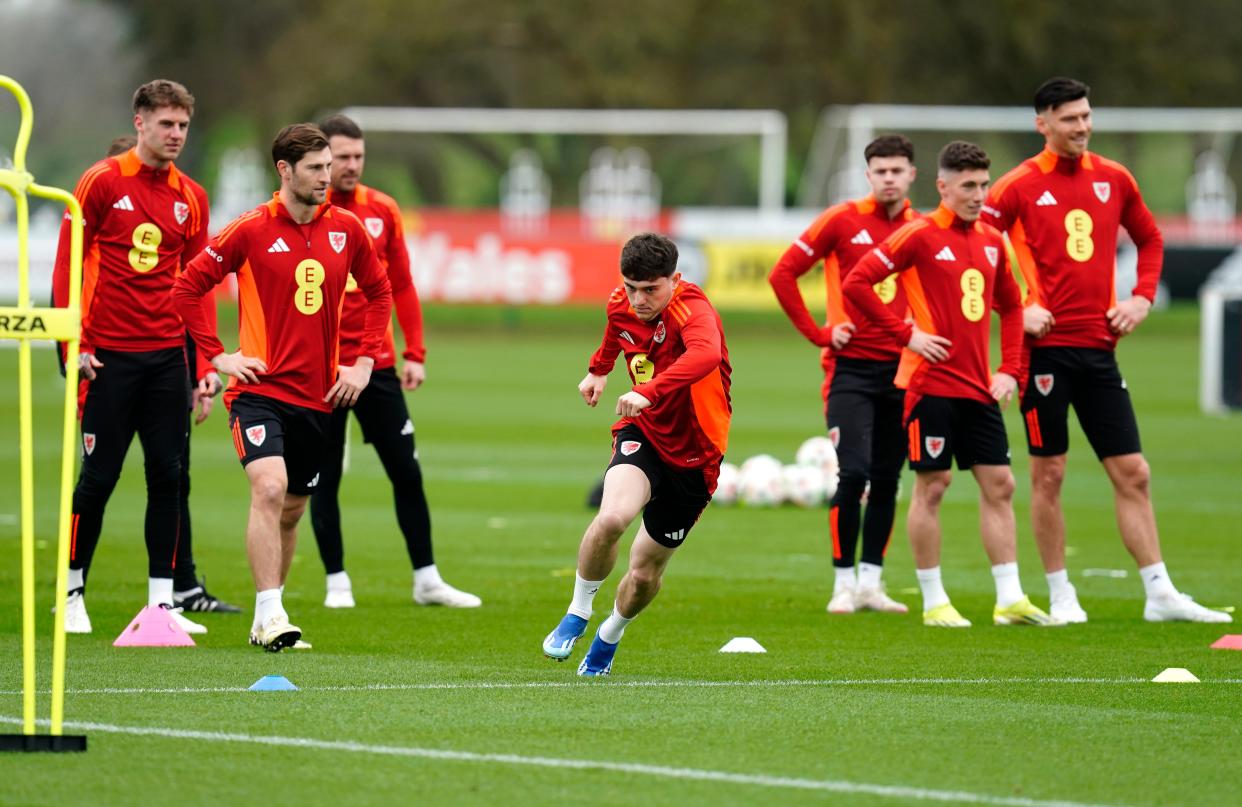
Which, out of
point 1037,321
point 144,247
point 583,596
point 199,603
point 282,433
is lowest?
point 199,603

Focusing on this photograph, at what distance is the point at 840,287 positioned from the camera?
11.3 meters

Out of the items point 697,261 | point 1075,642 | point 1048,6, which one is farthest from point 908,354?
point 1048,6

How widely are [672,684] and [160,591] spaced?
2.96m

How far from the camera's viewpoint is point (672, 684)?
8.28 m

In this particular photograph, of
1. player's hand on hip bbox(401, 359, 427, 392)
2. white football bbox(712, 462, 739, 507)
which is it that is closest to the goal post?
white football bbox(712, 462, 739, 507)

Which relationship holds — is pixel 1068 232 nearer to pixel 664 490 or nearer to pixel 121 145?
pixel 664 490

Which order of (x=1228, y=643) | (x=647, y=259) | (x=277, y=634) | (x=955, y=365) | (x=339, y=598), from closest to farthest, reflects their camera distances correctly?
(x=647, y=259) → (x=277, y=634) → (x=1228, y=643) → (x=955, y=365) → (x=339, y=598)

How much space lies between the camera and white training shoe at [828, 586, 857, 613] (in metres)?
10.9

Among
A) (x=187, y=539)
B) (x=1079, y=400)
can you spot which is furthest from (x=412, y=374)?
(x=1079, y=400)

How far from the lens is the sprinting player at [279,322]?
9.13 m

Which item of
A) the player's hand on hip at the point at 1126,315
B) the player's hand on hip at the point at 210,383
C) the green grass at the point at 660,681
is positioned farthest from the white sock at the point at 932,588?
the player's hand on hip at the point at 210,383

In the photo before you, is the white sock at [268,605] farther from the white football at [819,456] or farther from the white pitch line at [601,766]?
the white football at [819,456]

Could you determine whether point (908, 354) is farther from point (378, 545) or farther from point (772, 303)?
point (772, 303)

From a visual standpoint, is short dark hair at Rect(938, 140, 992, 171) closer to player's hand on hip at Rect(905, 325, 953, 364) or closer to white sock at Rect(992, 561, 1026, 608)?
player's hand on hip at Rect(905, 325, 953, 364)
